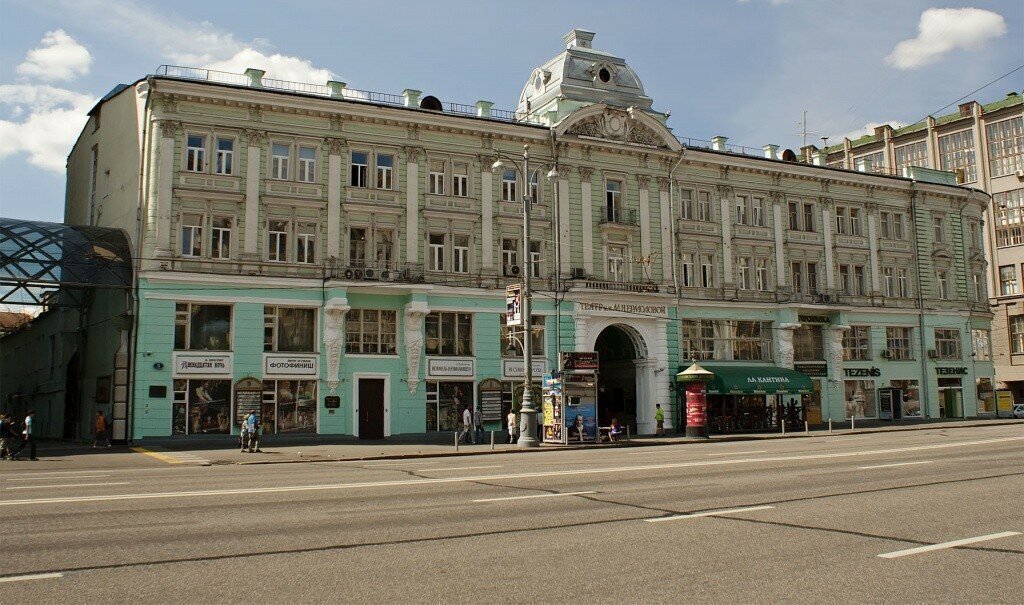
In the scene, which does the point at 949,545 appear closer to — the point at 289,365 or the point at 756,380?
the point at 289,365

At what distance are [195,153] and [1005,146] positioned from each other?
2779 inches

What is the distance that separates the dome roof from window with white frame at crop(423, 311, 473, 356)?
487 inches

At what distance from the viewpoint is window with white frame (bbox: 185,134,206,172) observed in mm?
Answer: 34875

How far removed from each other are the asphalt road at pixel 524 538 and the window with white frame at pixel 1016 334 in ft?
213

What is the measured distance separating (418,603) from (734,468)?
12992mm

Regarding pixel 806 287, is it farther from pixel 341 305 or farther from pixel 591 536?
pixel 591 536

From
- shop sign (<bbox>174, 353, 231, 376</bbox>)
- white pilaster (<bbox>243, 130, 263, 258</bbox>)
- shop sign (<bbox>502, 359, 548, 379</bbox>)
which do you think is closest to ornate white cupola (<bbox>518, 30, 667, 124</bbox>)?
shop sign (<bbox>502, 359, 548, 379</bbox>)

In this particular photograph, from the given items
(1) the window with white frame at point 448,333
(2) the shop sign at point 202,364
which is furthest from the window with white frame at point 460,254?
(2) the shop sign at point 202,364

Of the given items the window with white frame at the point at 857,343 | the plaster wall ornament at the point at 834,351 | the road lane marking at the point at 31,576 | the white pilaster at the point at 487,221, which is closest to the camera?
the road lane marking at the point at 31,576

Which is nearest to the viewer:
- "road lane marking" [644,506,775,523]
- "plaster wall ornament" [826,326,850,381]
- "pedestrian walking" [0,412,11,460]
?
"road lane marking" [644,506,775,523]

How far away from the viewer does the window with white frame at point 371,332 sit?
120 ft

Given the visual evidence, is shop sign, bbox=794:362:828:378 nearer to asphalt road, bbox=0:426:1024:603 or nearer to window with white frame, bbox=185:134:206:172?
asphalt road, bbox=0:426:1024:603

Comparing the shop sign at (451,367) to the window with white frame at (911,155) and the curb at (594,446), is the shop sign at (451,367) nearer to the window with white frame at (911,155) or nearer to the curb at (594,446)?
the curb at (594,446)

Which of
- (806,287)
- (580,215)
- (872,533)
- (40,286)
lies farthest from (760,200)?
(872,533)
